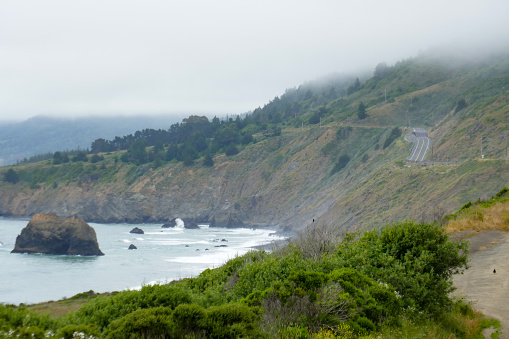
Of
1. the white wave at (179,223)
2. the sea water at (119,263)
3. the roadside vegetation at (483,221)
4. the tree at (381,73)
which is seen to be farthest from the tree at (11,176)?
the roadside vegetation at (483,221)

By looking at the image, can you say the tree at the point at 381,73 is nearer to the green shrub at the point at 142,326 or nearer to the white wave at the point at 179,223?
the white wave at the point at 179,223

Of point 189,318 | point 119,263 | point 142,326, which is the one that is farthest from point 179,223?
point 142,326

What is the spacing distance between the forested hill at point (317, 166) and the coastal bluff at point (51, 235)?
3325 centimetres

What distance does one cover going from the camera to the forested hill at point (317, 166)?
54.9 metres

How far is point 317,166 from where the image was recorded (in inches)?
3435

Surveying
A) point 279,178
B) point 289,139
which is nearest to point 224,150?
point 289,139

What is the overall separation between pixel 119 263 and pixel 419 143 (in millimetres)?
48737

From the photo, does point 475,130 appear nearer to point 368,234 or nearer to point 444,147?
point 444,147

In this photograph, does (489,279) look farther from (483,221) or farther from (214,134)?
(214,134)

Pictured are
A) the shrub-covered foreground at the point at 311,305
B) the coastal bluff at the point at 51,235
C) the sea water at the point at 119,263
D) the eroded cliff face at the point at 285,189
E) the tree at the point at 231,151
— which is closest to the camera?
the shrub-covered foreground at the point at 311,305

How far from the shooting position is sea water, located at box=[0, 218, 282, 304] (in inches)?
1722

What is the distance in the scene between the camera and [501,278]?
453 inches

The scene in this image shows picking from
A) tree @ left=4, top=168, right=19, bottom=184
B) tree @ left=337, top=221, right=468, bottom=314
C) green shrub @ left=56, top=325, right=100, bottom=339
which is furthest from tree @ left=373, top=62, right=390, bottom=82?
green shrub @ left=56, top=325, right=100, bottom=339

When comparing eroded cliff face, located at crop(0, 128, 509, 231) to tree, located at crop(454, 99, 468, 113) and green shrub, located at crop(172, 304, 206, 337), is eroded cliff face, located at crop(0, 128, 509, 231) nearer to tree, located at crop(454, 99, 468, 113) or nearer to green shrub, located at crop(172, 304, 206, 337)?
tree, located at crop(454, 99, 468, 113)
